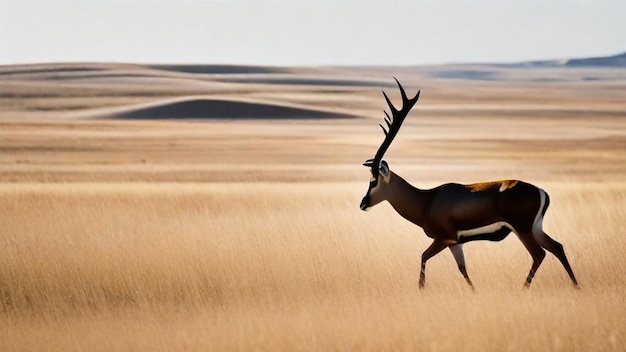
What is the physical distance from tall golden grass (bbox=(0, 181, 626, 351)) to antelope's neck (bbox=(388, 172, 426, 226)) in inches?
24.9

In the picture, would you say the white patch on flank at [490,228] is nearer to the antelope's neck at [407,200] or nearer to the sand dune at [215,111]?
the antelope's neck at [407,200]

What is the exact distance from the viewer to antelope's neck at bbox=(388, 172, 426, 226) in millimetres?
9578

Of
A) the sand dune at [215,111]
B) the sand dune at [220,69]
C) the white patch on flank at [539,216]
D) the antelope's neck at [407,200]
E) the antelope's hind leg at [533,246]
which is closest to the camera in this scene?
the white patch on flank at [539,216]

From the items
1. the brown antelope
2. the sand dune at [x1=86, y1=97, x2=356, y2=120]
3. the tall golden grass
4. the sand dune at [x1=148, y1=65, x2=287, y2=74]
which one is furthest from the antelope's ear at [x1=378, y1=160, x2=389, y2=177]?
the sand dune at [x1=148, y1=65, x2=287, y2=74]

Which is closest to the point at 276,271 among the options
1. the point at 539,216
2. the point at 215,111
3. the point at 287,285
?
the point at 287,285

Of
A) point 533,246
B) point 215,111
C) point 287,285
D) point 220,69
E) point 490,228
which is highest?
point 220,69

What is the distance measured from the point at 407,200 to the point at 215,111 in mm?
59925

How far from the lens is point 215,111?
69.1 m

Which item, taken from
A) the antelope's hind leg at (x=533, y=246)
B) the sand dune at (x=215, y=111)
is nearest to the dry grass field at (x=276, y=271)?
the antelope's hind leg at (x=533, y=246)

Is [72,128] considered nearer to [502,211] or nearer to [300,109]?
[300,109]

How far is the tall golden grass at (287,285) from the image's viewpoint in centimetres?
789

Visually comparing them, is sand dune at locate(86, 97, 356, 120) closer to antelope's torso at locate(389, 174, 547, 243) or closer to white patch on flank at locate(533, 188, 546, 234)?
antelope's torso at locate(389, 174, 547, 243)

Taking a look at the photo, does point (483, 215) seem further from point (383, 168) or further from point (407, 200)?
point (383, 168)

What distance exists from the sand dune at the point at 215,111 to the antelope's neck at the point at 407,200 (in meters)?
57.4
